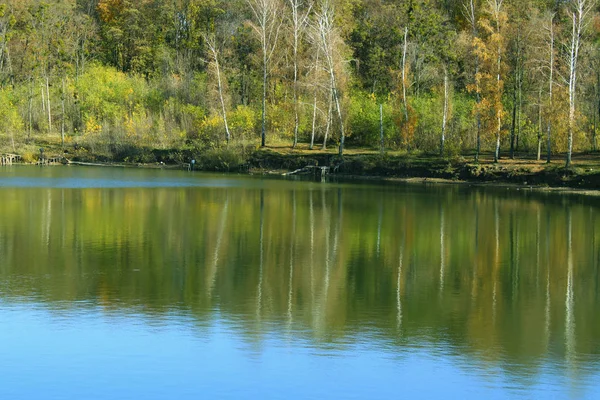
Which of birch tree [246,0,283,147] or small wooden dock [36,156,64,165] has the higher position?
birch tree [246,0,283,147]

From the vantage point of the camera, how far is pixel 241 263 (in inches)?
880

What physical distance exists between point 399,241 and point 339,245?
86.6 inches

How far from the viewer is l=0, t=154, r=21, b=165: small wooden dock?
2638 inches

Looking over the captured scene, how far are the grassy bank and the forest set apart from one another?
644 millimetres

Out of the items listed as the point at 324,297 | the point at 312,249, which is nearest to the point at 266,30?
the point at 312,249

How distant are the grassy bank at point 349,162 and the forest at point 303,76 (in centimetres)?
64

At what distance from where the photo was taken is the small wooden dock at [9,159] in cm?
6700

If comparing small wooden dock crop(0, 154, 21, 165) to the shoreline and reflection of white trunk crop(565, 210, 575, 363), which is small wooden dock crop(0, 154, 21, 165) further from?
reflection of white trunk crop(565, 210, 575, 363)

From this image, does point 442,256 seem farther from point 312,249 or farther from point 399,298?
point 399,298

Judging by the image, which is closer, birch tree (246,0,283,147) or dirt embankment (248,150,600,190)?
dirt embankment (248,150,600,190)

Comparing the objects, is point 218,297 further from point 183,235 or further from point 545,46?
point 545,46

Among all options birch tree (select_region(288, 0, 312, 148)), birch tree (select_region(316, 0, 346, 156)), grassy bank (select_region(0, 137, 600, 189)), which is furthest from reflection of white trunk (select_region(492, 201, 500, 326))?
birch tree (select_region(288, 0, 312, 148))

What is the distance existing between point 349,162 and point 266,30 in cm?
1517

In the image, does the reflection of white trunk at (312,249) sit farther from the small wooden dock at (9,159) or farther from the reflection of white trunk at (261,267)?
the small wooden dock at (9,159)
